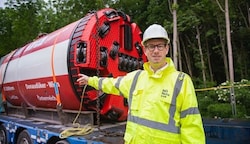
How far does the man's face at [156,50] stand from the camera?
2504 mm

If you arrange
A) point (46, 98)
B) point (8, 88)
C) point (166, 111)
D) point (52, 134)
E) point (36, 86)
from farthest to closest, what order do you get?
point (8, 88)
point (36, 86)
point (46, 98)
point (52, 134)
point (166, 111)

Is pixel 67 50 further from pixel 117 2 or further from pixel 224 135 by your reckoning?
pixel 117 2

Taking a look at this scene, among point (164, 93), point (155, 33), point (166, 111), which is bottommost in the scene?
point (166, 111)

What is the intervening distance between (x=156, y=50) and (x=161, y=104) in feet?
1.43

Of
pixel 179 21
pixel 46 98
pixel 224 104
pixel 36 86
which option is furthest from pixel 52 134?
pixel 179 21

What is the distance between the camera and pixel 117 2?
22.9 m

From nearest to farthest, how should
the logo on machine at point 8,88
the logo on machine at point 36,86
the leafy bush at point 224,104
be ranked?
1. the logo on machine at point 36,86
2. the logo on machine at point 8,88
3. the leafy bush at point 224,104

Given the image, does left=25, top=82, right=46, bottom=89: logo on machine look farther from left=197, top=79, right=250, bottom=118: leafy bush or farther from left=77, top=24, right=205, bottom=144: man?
left=197, top=79, right=250, bottom=118: leafy bush

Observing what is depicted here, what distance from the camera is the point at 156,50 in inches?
98.8

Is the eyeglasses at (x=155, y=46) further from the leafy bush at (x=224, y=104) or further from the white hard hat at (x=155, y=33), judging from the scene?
the leafy bush at (x=224, y=104)

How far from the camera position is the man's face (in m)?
2.50

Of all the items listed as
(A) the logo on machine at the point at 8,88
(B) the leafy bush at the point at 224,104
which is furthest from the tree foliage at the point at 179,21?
(A) the logo on machine at the point at 8,88

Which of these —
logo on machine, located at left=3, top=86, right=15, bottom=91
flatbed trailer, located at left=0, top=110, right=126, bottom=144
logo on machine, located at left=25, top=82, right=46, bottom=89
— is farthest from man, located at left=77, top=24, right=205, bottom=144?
logo on machine, located at left=3, top=86, right=15, bottom=91

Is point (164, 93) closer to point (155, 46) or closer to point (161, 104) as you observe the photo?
point (161, 104)
